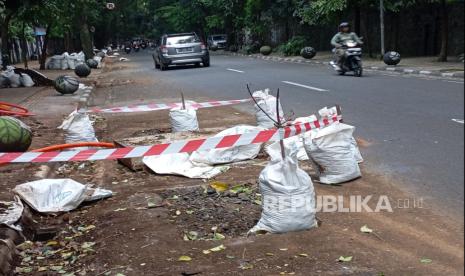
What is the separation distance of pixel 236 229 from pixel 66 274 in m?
1.35

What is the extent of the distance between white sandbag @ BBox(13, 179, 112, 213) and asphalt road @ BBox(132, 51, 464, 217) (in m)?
3.12

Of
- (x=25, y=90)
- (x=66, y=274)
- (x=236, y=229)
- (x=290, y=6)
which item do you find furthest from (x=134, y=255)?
(x=290, y=6)

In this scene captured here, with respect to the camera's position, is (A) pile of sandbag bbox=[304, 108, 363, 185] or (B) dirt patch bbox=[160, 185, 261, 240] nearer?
(B) dirt patch bbox=[160, 185, 261, 240]

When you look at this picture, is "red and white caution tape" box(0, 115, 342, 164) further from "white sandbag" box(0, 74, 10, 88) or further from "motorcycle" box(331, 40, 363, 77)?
"white sandbag" box(0, 74, 10, 88)

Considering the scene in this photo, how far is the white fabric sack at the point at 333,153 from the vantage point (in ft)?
18.1

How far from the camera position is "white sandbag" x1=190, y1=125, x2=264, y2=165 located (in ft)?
21.8

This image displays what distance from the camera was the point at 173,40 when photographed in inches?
1049

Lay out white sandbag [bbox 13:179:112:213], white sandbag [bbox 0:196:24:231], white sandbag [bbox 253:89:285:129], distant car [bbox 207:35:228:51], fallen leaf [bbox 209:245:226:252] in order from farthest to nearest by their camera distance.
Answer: distant car [bbox 207:35:228:51]
white sandbag [bbox 253:89:285:129]
white sandbag [bbox 13:179:112:213]
white sandbag [bbox 0:196:24:231]
fallen leaf [bbox 209:245:226:252]

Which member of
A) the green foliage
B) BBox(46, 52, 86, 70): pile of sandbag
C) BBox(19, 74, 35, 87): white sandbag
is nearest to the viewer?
BBox(19, 74, 35, 87): white sandbag

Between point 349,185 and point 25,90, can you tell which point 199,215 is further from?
point 25,90

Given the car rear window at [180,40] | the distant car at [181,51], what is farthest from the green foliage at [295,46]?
the car rear window at [180,40]

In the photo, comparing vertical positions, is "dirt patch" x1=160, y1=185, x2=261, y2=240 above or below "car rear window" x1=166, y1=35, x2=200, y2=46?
below

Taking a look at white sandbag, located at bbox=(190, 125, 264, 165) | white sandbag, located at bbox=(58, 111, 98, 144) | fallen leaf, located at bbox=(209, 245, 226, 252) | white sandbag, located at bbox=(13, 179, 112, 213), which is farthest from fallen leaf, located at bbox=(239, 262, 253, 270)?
white sandbag, located at bbox=(58, 111, 98, 144)

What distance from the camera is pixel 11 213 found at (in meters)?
4.96
